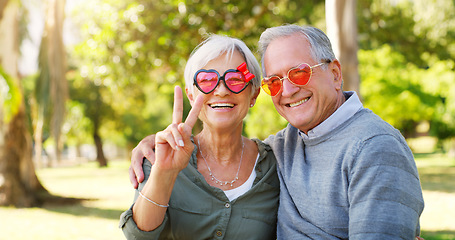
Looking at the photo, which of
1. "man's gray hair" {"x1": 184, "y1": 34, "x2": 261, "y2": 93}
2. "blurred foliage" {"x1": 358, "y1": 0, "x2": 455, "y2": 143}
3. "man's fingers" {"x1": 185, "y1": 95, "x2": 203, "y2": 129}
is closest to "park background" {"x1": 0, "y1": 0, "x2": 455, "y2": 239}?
"blurred foliage" {"x1": 358, "y1": 0, "x2": 455, "y2": 143}

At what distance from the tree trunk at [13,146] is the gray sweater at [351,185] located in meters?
9.63

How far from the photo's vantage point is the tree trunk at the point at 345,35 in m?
5.17

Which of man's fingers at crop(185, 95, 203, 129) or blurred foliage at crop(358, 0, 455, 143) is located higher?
man's fingers at crop(185, 95, 203, 129)

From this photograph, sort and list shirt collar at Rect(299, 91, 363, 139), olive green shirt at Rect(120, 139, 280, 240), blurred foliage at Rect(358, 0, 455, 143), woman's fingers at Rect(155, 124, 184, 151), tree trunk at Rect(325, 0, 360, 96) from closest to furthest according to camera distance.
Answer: woman's fingers at Rect(155, 124, 184, 151) → shirt collar at Rect(299, 91, 363, 139) → olive green shirt at Rect(120, 139, 280, 240) → tree trunk at Rect(325, 0, 360, 96) → blurred foliage at Rect(358, 0, 455, 143)

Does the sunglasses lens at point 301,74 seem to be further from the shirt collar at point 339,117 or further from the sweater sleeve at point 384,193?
the sweater sleeve at point 384,193

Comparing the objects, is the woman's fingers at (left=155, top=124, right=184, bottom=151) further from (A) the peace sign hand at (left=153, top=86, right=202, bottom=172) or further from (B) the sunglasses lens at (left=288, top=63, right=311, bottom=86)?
(B) the sunglasses lens at (left=288, top=63, right=311, bottom=86)

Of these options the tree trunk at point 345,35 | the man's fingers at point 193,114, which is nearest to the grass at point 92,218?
the tree trunk at point 345,35

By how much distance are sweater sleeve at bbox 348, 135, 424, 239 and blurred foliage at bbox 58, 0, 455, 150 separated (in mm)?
1320

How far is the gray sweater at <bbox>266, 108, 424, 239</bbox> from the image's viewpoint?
1.79 meters

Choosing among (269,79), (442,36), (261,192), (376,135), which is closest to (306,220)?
(261,192)

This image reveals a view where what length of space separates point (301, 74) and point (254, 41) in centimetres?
839

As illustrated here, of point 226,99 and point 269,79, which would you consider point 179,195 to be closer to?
point 226,99

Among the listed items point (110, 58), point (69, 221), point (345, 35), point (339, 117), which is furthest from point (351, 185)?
point (110, 58)

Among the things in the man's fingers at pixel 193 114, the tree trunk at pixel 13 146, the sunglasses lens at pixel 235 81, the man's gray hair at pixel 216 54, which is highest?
the man's gray hair at pixel 216 54
